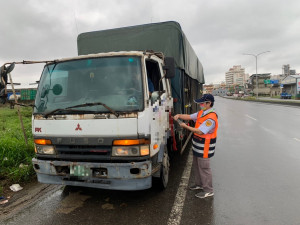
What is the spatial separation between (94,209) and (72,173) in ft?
2.16

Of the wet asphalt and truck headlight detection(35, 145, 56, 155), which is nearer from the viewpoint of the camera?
the wet asphalt

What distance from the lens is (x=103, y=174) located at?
10.3 feet

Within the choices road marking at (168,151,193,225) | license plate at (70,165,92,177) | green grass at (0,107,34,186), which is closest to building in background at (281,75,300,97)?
road marking at (168,151,193,225)

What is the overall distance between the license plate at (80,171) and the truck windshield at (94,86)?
0.75m

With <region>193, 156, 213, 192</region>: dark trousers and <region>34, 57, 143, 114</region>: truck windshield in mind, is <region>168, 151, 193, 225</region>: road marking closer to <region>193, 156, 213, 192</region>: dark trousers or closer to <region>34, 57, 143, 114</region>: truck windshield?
<region>193, 156, 213, 192</region>: dark trousers

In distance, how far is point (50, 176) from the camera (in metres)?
3.37

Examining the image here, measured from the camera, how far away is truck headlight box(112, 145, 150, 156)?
10.0 feet

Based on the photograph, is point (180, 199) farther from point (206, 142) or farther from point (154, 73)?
point (154, 73)

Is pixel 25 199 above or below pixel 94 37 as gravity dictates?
below

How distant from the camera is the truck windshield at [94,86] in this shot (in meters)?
3.15

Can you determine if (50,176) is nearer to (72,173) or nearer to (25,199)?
(72,173)

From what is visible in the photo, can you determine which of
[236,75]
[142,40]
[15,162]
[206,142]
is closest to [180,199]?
[206,142]

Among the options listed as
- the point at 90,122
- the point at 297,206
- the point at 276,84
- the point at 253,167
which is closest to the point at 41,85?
the point at 90,122

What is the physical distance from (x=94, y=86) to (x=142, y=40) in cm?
227
